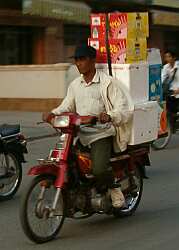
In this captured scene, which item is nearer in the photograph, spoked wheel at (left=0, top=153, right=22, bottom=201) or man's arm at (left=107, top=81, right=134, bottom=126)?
man's arm at (left=107, top=81, right=134, bottom=126)

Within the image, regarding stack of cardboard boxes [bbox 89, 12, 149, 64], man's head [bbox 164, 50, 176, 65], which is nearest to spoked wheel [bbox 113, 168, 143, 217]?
→ stack of cardboard boxes [bbox 89, 12, 149, 64]

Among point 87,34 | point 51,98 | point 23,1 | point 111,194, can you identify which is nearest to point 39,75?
point 51,98

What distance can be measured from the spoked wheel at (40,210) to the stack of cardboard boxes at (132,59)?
115 centimetres

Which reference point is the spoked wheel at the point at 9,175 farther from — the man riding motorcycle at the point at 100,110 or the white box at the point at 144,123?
the white box at the point at 144,123

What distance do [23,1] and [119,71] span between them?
13.8 m

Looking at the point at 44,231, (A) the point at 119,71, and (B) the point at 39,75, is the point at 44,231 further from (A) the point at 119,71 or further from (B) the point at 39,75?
(B) the point at 39,75

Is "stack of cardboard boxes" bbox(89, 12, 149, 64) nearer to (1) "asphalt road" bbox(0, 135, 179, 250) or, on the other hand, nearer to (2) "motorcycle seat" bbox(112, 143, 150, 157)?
(2) "motorcycle seat" bbox(112, 143, 150, 157)

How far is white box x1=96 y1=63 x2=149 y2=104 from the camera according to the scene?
7852 millimetres

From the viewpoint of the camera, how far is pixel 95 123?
6.31 metres

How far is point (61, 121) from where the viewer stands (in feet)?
20.5

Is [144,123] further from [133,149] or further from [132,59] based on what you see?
[132,59]

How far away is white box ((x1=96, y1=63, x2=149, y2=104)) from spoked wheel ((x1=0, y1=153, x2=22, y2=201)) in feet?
5.25

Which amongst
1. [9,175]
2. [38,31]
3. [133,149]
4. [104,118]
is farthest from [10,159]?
[38,31]

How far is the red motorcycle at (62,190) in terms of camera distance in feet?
20.1
